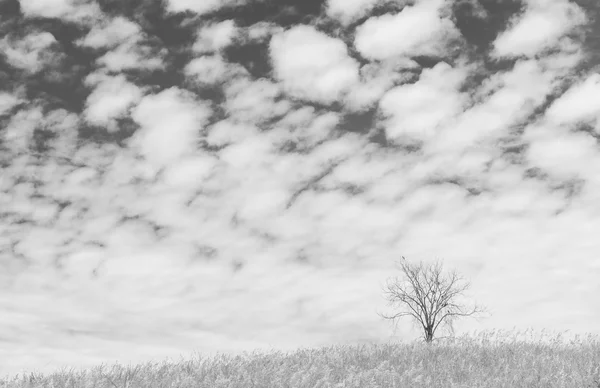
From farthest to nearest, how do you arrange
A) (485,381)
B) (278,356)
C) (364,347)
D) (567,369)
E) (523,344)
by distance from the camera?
(523,344) < (364,347) < (278,356) < (567,369) < (485,381)

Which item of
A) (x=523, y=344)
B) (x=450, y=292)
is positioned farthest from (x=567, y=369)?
(x=450, y=292)

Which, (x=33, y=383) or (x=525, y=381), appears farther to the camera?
(x=525, y=381)

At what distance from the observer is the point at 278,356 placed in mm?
13125

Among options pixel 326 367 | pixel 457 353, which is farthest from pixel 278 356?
pixel 457 353

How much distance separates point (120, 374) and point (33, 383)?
1.41m

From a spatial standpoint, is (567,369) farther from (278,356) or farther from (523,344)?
(278,356)

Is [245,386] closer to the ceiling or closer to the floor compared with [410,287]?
closer to the floor

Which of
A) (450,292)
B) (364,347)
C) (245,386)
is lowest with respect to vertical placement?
(245,386)

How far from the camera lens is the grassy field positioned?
32.2ft

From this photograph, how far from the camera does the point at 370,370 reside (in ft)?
35.0

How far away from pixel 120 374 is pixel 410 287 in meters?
31.6

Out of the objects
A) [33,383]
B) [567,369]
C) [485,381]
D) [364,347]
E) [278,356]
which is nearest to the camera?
[33,383]

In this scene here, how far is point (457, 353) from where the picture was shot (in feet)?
45.6

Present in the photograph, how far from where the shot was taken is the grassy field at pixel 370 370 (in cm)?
981
